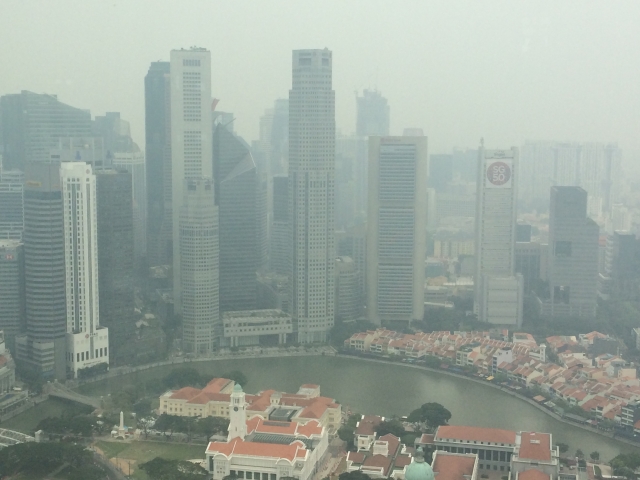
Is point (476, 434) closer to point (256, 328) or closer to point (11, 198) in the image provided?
point (256, 328)

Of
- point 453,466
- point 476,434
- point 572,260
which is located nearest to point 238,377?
point 476,434

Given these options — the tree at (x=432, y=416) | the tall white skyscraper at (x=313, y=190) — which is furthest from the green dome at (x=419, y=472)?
the tall white skyscraper at (x=313, y=190)

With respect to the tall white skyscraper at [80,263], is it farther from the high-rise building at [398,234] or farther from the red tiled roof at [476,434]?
the red tiled roof at [476,434]

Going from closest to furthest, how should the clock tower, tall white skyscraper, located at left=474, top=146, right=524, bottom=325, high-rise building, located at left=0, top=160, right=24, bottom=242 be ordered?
the clock tower < high-rise building, located at left=0, top=160, right=24, bottom=242 < tall white skyscraper, located at left=474, top=146, right=524, bottom=325

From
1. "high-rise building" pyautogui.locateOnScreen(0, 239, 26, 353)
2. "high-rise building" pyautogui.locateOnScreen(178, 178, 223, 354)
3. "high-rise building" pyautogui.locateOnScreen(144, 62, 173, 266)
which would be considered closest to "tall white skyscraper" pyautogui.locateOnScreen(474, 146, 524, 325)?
"high-rise building" pyautogui.locateOnScreen(178, 178, 223, 354)

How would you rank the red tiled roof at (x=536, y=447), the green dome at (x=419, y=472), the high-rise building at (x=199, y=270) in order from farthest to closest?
the high-rise building at (x=199, y=270) < the red tiled roof at (x=536, y=447) < the green dome at (x=419, y=472)

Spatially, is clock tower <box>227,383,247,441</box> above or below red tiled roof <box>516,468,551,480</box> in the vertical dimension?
above

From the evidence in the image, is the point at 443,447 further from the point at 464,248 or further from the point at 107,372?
the point at 464,248

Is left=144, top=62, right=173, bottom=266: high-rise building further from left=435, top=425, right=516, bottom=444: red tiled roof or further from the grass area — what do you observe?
left=435, top=425, right=516, bottom=444: red tiled roof
